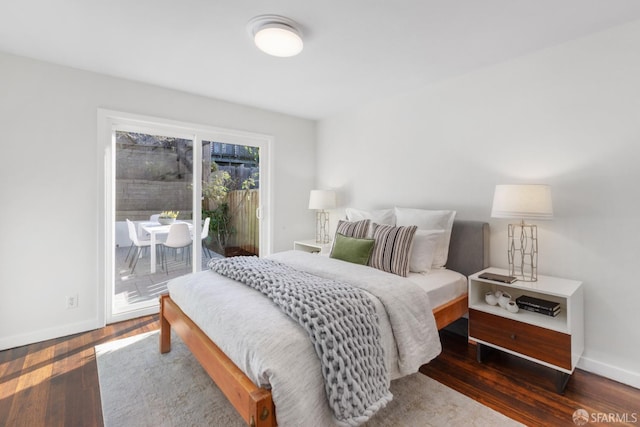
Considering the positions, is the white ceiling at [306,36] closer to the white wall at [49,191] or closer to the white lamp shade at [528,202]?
the white wall at [49,191]

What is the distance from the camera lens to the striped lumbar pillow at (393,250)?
2.43m

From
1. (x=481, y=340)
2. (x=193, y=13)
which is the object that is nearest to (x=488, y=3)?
(x=193, y=13)

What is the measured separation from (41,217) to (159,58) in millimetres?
1716

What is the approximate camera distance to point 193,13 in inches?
75.7

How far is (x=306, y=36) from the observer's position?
2180 mm

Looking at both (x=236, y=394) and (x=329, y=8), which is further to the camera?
(x=329, y=8)

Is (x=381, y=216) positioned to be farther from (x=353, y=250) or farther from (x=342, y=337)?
(x=342, y=337)

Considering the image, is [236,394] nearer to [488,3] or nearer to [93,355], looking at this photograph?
[93,355]

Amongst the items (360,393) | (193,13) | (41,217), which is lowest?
(360,393)

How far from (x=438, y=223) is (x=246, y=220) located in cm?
249

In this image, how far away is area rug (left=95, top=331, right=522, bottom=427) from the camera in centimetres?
168

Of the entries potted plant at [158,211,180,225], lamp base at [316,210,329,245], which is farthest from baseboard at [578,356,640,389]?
potted plant at [158,211,180,225]

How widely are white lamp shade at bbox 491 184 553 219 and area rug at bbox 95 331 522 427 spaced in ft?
4.23

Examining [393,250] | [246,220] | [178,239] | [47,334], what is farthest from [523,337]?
[47,334]
